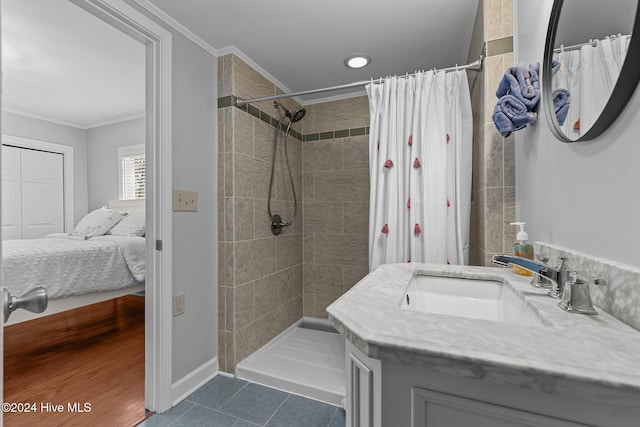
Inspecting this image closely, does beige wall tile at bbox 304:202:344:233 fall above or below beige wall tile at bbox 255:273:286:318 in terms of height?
above

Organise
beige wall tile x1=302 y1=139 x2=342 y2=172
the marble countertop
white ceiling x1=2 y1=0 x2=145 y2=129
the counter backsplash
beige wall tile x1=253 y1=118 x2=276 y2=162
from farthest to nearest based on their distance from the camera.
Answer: beige wall tile x1=302 y1=139 x2=342 y2=172, beige wall tile x1=253 y1=118 x2=276 y2=162, white ceiling x1=2 y1=0 x2=145 y2=129, the counter backsplash, the marble countertop

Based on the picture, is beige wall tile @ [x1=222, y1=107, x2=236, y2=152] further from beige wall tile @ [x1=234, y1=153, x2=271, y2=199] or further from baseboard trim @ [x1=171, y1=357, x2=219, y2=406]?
baseboard trim @ [x1=171, y1=357, x2=219, y2=406]

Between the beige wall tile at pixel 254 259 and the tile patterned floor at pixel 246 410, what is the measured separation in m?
0.67

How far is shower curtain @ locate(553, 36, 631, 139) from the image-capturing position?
0.69 metres

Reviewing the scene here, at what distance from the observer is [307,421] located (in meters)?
1.56

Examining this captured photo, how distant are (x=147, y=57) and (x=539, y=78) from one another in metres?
1.94

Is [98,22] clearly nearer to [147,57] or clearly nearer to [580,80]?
[147,57]

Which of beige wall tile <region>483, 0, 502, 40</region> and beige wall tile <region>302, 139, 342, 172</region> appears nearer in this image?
beige wall tile <region>483, 0, 502, 40</region>

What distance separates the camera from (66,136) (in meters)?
4.20

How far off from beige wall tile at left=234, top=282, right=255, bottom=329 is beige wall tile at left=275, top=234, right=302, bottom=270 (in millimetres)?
411

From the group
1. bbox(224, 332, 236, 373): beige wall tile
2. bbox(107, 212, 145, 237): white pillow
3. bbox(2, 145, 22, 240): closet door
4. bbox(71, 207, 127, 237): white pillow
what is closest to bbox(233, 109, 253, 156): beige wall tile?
bbox(224, 332, 236, 373): beige wall tile

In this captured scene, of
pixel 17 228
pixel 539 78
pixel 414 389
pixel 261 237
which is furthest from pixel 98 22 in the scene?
pixel 17 228

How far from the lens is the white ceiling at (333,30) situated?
5.30ft

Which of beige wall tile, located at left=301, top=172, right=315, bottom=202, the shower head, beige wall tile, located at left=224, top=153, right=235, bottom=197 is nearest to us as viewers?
beige wall tile, located at left=224, top=153, right=235, bottom=197
